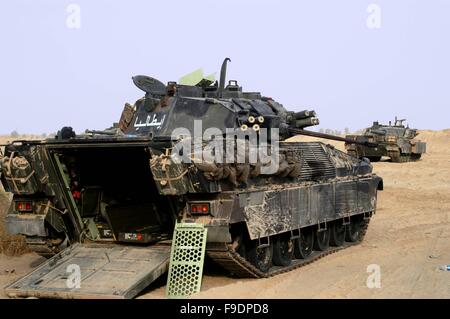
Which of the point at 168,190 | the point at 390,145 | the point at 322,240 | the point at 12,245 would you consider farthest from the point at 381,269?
the point at 390,145

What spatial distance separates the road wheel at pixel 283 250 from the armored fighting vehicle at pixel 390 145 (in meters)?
19.2

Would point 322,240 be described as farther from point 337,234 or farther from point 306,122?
point 306,122

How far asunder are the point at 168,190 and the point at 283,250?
2776mm

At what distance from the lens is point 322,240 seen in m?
12.1

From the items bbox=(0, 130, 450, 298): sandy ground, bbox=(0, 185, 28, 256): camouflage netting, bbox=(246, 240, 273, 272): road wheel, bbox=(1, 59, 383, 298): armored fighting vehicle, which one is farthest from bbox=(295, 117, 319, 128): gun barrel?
bbox=(0, 185, 28, 256): camouflage netting

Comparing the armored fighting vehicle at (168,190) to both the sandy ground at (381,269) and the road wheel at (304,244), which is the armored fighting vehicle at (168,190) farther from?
the sandy ground at (381,269)

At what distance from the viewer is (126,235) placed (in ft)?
32.8

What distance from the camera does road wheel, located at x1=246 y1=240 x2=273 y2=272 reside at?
9.72m

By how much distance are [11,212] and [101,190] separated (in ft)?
4.16

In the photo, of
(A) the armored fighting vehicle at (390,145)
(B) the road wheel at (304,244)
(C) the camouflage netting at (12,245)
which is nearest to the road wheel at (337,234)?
(B) the road wheel at (304,244)

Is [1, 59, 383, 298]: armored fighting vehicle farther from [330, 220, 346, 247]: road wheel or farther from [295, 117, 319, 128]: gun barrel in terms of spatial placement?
[330, 220, 346, 247]: road wheel

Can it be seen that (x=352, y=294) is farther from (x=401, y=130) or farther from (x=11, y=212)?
(x=401, y=130)

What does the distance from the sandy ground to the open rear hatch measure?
316mm
